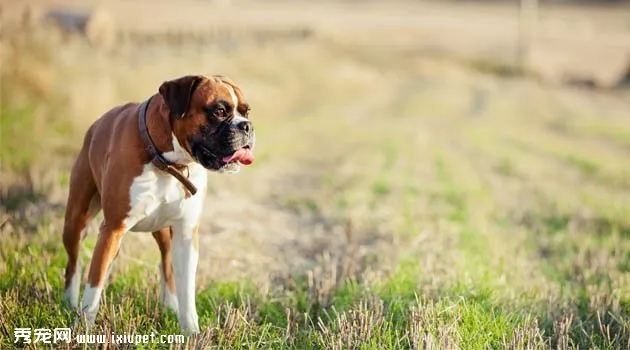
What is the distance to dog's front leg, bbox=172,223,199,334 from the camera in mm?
5336

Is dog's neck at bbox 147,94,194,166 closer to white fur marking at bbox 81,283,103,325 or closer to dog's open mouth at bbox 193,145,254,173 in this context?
dog's open mouth at bbox 193,145,254,173

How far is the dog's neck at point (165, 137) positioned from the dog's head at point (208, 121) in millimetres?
35

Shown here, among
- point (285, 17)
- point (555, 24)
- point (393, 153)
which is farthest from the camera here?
point (555, 24)

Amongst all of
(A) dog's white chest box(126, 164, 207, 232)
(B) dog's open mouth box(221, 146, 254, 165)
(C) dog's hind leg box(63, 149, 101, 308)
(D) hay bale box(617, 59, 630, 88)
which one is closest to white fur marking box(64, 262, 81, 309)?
(C) dog's hind leg box(63, 149, 101, 308)

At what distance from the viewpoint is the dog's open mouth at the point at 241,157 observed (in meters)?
5.02

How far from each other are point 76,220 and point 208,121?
1360 millimetres

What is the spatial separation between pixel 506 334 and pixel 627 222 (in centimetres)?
600

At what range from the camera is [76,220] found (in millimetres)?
5672

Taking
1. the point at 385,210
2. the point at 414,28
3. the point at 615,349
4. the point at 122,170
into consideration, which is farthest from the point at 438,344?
the point at 414,28

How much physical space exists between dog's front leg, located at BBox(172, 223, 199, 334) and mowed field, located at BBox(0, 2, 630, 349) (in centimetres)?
13

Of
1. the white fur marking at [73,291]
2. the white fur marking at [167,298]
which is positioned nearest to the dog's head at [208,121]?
the white fur marking at [167,298]

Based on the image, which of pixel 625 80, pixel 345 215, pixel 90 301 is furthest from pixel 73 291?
pixel 625 80

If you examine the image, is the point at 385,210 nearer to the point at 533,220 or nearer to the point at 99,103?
the point at 533,220

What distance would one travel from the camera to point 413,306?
5.52m
